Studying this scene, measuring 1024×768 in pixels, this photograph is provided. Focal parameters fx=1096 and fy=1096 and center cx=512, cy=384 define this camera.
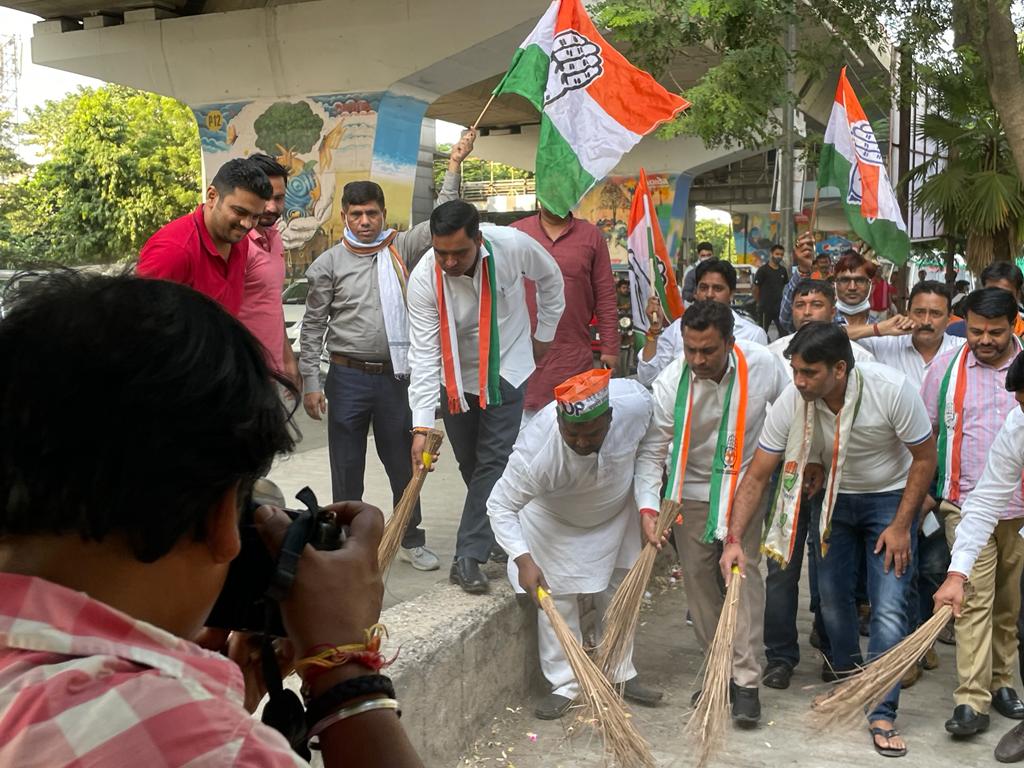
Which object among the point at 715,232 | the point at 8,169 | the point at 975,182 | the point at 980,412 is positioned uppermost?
the point at 715,232

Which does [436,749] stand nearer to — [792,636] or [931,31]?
[792,636]

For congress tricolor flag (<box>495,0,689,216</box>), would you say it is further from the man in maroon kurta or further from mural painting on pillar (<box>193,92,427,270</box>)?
mural painting on pillar (<box>193,92,427,270</box>)

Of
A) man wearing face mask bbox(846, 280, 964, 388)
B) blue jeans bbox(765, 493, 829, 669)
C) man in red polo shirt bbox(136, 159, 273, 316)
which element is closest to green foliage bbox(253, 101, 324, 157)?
man wearing face mask bbox(846, 280, 964, 388)

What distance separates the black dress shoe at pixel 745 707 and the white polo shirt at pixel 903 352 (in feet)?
5.46

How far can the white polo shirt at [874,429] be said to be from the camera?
4.20 m

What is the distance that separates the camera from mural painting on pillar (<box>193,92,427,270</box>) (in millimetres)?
11945

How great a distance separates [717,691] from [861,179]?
3479mm

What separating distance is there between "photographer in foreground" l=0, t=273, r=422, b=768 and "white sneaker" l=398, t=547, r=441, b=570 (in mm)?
4194

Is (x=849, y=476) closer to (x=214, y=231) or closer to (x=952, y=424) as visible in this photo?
(x=952, y=424)

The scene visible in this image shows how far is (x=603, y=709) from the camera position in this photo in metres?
3.81

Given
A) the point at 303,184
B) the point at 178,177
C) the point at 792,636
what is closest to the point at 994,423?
the point at 792,636

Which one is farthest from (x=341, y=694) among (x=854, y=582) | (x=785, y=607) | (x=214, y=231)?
(x=785, y=607)

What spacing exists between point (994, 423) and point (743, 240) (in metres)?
42.1

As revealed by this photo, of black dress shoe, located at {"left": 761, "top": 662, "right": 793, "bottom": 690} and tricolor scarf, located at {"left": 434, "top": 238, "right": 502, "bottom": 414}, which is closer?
tricolor scarf, located at {"left": 434, "top": 238, "right": 502, "bottom": 414}
